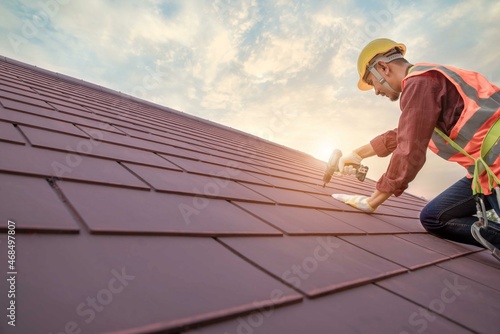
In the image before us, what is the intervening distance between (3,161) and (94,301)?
74cm

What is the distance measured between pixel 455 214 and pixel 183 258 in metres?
2.53

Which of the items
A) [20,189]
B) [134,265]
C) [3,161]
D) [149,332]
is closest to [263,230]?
[134,265]

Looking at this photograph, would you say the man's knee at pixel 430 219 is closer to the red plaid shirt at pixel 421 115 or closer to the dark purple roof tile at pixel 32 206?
the red plaid shirt at pixel 421 115

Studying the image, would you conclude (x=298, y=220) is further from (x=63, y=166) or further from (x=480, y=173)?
(x=480, y=173)

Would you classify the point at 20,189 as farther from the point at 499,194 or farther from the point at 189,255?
the point at 499,194

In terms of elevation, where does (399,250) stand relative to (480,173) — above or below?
below

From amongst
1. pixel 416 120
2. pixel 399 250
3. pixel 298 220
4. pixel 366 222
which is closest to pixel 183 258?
pixel 298 220

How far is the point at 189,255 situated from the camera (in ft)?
2.74

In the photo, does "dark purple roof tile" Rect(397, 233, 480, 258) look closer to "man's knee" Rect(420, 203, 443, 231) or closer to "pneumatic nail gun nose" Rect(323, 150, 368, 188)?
"man's knee" Rect(420, 203, 443, 231)

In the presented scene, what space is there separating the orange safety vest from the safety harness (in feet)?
0.06

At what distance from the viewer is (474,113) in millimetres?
1709

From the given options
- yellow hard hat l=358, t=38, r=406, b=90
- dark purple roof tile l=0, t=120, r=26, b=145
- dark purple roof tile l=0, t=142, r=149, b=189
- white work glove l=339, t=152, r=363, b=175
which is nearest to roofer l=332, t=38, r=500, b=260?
yellow hard hat l=358, t=38, r=406, b=90

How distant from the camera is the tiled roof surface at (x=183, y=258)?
0.58m

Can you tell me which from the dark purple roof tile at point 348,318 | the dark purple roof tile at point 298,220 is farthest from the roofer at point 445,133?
the dark purple roof tile at point 348,318
